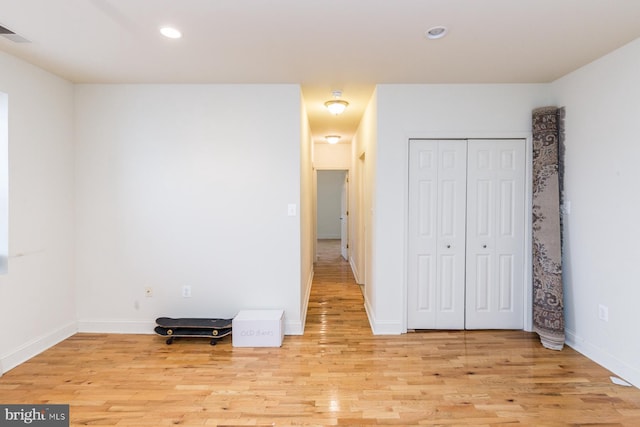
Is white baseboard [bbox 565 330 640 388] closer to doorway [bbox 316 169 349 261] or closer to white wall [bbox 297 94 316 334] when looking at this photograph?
white wall [bbox 297 94 316 334]

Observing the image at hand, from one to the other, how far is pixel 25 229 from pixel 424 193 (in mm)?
3656

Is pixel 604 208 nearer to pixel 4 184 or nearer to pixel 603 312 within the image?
pixel 603 312

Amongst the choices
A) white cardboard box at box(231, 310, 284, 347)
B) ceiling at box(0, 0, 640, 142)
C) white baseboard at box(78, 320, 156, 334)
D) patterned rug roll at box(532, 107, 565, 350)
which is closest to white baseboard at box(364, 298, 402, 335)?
white cardboard box at box(231, 310, 284, 347)

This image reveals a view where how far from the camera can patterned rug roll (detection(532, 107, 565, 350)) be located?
305cm

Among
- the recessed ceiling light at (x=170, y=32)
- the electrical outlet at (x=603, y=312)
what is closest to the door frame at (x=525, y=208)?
the electrical outlet at (x=603, y=312)

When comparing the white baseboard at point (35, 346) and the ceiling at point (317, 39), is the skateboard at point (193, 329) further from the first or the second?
the ceiling at point (317, 39)

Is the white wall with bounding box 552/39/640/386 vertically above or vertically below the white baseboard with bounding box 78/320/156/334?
above

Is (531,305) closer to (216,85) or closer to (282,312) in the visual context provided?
(282,312)

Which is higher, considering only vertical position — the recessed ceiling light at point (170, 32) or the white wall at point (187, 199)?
the recessed ceiling light at point (170, 32)

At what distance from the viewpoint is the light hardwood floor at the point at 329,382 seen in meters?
2.10

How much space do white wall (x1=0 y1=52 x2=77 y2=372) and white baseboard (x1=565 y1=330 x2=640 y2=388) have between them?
4.80 metres

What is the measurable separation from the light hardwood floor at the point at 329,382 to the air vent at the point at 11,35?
2.52 meters

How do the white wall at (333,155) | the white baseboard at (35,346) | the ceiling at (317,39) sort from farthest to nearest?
the white wall at (333,155)
the white baseboard at (35,346)
the ceiling at (317,39)

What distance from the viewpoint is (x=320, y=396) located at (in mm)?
2301
